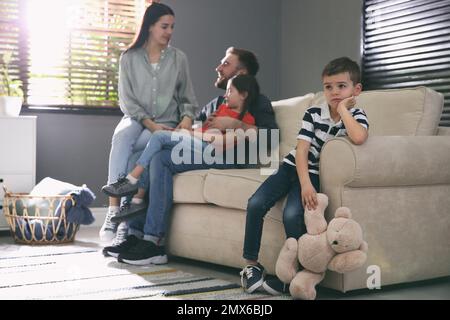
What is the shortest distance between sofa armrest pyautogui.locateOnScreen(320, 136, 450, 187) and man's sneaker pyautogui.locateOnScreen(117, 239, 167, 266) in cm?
94

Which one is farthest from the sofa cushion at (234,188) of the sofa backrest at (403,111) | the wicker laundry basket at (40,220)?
the wicker laundry basket at (40,220)

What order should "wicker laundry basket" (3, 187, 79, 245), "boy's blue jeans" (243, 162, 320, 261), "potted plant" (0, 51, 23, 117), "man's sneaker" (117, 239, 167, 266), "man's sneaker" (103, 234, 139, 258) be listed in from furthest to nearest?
1. "potted plant" (0, 51, 23, 117)
2. "wicker laundry basket" (3, 187, 79, 245)
3. "man's sneaker" (103, 234, 139, 258)
4. "man's sneaker" (117, 239, 167, 266)
5. "boy's blue jeans" (243, 162, 320, 261)

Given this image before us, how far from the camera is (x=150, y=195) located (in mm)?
3051

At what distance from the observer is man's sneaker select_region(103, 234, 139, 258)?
3.07 metres

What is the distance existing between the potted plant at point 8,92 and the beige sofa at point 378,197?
146 cm

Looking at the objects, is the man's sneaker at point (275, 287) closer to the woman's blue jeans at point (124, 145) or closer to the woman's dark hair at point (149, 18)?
the woman's blue jeans at point (124, 145)

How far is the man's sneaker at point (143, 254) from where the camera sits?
294 centimetres

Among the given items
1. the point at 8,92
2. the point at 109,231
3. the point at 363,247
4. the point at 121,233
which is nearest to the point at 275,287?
the point at 363,247

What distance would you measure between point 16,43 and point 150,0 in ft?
3.18

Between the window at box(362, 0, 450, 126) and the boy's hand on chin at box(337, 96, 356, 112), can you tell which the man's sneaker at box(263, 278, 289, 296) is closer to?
the boy's hand on chin at box(337, 96, 356, 112)

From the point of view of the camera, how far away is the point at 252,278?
2406 mm

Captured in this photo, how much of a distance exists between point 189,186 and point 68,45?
1.95 m

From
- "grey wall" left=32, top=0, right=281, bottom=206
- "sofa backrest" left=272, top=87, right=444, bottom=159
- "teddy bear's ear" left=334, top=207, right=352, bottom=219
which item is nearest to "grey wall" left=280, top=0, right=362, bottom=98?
"grey wall" left=32, top=0, right=281, bottom=206
